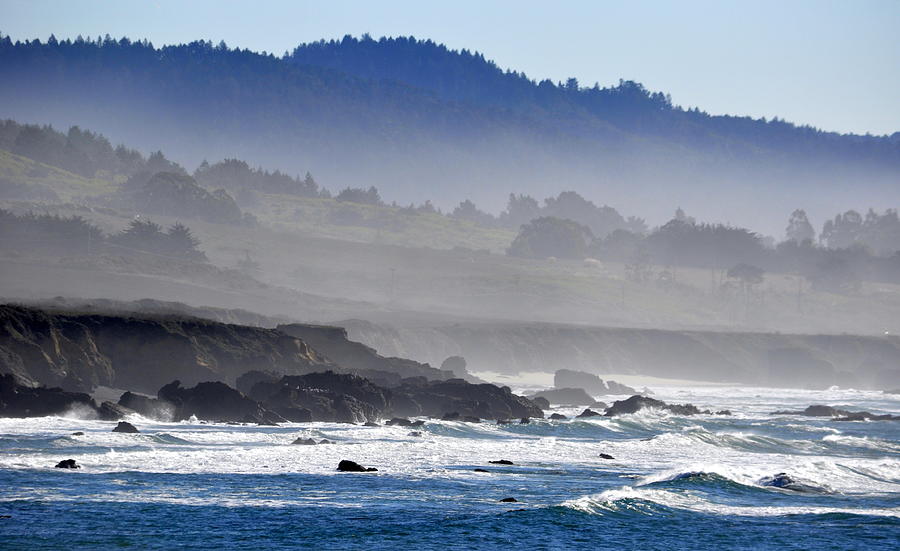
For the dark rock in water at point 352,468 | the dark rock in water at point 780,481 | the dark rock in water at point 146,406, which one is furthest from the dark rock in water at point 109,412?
the dark rock in water at point 780,481

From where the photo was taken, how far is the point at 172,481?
34750 mm

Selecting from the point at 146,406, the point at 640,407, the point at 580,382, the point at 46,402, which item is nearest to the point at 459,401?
the point at 640,407

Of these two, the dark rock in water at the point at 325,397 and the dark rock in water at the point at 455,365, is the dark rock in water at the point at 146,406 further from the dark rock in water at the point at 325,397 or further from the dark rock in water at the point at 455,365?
the dark rock in water at the point at 455,365

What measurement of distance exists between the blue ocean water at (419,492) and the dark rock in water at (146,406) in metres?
1.51

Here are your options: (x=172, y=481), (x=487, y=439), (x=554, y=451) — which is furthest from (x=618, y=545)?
(x=487, y=439)

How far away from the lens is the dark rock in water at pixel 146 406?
5484cm

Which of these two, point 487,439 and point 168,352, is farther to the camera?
point 168,352

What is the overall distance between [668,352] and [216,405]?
102303 mm

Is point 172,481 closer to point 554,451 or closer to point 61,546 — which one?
point 61,546

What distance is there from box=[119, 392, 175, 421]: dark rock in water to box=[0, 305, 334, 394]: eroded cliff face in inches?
210

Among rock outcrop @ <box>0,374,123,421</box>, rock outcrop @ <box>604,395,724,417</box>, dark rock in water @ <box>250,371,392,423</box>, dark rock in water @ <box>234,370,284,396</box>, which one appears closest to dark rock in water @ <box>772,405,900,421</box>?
rock outcrop @ <box>604,395,724,417</box>

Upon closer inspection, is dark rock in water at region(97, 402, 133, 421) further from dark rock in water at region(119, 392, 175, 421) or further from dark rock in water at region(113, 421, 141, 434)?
dark rock in water at region(113, 421, 141, 434)

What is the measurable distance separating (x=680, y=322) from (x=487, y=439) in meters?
144

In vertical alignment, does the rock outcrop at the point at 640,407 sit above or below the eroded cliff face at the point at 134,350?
below
